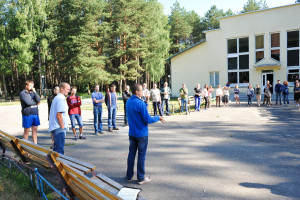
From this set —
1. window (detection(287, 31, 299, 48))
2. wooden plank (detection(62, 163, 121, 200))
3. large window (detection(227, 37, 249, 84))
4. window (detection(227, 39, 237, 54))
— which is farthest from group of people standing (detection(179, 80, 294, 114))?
wooden plank (detection(62, 163, 121, 200))

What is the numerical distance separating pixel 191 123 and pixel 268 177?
6918mm

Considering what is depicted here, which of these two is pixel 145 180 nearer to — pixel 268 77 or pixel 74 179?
pixel 74 179

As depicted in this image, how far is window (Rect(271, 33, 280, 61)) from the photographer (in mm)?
26562

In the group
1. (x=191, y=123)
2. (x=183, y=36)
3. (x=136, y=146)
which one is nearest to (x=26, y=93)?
(x=136, y=146)

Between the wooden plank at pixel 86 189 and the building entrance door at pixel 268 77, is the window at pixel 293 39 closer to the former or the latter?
the building entrance door at pixel 268 77

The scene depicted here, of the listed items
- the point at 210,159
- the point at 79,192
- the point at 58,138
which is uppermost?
the point at 58,138

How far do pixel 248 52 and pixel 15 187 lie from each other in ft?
92.4

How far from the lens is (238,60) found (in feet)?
94.0

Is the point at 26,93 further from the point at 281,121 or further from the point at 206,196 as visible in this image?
the point at 281,121

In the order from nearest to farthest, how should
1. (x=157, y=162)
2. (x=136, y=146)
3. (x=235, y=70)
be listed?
(x=136, y=146) < (x=157, y=162) < (x=235, y=70)

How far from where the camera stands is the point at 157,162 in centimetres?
591

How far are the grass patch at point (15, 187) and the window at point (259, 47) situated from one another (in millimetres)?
27683

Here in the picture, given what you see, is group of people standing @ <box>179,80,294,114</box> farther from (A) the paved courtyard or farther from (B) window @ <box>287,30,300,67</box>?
(B) window @ <box>287,30,300,67</box>

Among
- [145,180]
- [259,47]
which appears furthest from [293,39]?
[145,180]
